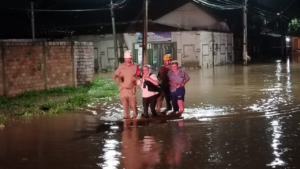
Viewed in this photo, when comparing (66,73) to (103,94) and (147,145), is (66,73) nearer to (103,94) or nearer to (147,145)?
(103,94)

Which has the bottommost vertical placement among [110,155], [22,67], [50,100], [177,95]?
[110,155]

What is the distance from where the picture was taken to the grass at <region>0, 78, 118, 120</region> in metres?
12.3

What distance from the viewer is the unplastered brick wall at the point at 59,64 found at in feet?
54.6

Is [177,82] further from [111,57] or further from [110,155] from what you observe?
[111,57]

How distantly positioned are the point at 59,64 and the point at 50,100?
117 inches

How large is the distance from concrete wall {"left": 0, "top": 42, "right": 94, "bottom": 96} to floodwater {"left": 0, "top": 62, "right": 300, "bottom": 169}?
3.73 meters

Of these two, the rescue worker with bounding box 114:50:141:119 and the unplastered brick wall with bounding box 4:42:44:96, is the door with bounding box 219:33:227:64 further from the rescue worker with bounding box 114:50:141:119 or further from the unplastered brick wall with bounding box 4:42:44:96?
the rescue worker with bounding box 114:50:141:119

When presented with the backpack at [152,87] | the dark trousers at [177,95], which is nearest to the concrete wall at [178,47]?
the dark trousers at [177,95]

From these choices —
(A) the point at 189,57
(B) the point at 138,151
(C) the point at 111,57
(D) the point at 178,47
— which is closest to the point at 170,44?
(D) the point at 178,47

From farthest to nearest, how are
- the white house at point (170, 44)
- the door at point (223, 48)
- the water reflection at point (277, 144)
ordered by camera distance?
the door at point (223, 48)
the white house at point (170, 44)
the water reflection at point (277, 144)

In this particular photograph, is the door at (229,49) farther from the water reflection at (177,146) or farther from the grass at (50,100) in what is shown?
the water reflection at (177,146)

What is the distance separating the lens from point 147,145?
8.01 meters

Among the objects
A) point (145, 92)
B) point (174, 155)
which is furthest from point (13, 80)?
point (174, 155)

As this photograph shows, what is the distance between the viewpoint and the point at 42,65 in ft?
53.4
